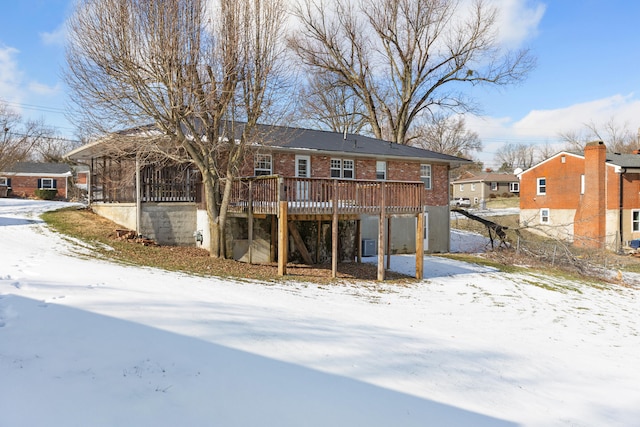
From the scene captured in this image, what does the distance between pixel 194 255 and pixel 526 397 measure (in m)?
10.9

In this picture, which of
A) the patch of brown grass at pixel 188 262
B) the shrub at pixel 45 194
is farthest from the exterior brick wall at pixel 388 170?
the shrub at pixel 45 194

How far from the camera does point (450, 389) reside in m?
5.71

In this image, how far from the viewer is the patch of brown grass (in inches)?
484

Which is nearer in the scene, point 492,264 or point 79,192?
point 492,264

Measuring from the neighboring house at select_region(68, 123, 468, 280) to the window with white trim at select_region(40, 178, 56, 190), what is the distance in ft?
77.5

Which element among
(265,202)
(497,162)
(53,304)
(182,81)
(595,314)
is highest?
(497,162)

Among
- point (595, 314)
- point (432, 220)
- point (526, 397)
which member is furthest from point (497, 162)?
point (526, 397)

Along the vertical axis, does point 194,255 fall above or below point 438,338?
above

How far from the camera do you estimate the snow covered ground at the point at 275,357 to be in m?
4.33

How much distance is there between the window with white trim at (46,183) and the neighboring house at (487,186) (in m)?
46.8

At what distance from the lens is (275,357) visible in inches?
223

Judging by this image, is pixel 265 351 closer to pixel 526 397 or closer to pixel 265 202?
pixel 526 397

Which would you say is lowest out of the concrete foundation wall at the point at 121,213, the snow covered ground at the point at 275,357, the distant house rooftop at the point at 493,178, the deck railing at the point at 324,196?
the snow covered ground at the point at 275,357

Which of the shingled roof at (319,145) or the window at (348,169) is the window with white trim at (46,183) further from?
the window at (348,169)
